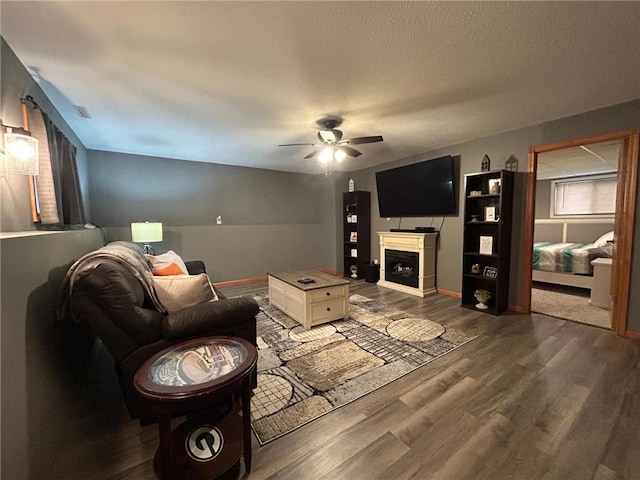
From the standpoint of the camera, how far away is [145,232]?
3.86 meters

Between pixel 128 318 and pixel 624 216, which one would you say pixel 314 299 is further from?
pixel 624 216

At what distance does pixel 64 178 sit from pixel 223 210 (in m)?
2.76

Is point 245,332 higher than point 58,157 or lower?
lower

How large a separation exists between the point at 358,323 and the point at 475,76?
2.64m

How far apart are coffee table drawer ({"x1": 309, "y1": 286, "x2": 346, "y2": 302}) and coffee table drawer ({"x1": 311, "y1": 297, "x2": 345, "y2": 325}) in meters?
0.05

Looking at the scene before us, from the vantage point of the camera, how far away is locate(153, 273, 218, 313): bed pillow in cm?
175

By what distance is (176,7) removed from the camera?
53.5 inches

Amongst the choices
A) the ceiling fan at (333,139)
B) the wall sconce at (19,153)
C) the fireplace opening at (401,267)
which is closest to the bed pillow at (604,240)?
the fireplace opening at (401,267)

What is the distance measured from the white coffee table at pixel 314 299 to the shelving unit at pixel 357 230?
7.18 feet

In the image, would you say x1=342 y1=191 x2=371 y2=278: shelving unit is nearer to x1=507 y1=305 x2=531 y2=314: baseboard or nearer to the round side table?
→ x1=507 y1=305 x2=531 y2=314: baseboard

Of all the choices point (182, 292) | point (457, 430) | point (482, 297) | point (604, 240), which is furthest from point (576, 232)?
point (182, 292)

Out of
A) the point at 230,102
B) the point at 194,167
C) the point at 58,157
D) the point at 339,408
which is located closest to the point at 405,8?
the point at 230,102

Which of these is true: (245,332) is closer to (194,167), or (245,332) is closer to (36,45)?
(36,45)

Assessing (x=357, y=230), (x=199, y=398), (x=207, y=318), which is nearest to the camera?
(x=199, y=398)
